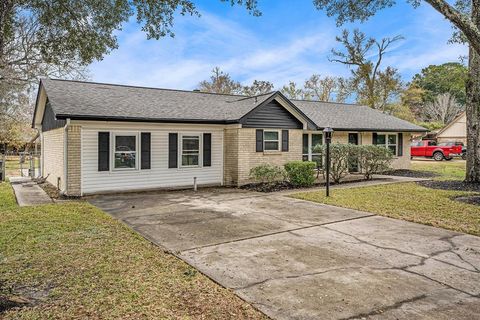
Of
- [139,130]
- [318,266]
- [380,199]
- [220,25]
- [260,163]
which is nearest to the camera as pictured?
[318,266]

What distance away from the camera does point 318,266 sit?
4.92 meters

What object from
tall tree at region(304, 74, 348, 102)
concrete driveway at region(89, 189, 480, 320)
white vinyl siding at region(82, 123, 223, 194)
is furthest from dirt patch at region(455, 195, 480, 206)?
tall tree at region(304, 74, 348, 102)

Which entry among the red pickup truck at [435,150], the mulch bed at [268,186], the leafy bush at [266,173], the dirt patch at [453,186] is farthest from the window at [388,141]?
the red pickup truck at [435,150]

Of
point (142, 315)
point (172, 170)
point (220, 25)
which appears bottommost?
point (142, 315)

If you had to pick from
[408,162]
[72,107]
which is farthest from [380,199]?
[408,162]

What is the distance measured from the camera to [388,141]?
2044 centimetres

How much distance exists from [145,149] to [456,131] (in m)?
39.9

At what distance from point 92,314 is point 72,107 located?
954 centimetres

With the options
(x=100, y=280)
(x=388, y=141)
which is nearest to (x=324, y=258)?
(x=100, y=280)

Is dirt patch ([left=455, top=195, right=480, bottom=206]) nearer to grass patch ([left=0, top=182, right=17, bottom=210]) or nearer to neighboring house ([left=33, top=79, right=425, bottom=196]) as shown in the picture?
neighboring house ([left=33, top=79, right=425, bottom=196])

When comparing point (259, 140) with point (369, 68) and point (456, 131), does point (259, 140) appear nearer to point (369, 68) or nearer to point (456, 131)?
point (369, 68)

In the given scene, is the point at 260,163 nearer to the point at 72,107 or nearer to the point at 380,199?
the point at 380,199

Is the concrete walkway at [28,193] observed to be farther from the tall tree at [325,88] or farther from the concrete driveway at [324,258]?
the tall tree at [325,88]

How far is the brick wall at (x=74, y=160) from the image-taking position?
11.2m
